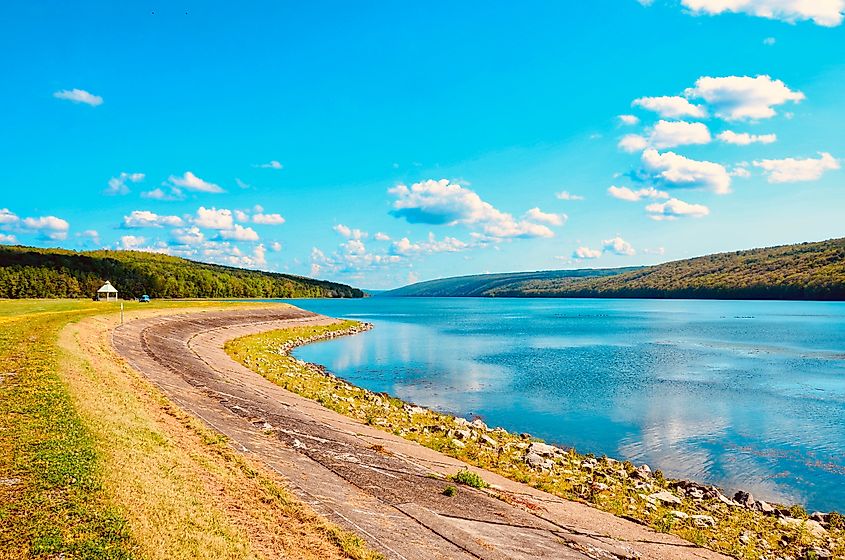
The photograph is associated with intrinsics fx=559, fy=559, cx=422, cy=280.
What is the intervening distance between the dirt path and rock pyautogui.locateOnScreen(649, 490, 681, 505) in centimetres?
295

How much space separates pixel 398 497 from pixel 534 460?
8.81 metres

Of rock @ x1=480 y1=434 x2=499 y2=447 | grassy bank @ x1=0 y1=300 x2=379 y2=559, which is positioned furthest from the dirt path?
rock @ x1=480 y1=434 x2=499 y2=447

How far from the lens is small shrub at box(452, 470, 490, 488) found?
1709 cm

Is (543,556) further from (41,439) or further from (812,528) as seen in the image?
(41,439)

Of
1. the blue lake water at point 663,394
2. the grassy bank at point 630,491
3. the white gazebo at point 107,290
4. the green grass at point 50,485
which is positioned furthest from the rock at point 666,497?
the white gazebo at point 107,290

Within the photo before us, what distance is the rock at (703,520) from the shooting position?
16.4m

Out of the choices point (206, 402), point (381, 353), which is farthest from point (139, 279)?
point (206, 402)

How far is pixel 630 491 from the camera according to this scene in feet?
62.7

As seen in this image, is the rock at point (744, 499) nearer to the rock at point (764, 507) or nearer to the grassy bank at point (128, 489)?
the rock at point (764, 507)

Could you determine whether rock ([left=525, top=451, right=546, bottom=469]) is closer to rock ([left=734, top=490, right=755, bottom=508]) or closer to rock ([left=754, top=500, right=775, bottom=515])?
rock ([left=734, top=490, right=755, bottom=508])

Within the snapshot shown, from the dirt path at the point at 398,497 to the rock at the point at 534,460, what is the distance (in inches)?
101

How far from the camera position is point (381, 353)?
69125mm

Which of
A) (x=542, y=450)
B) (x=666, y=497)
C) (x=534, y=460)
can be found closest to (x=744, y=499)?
(x=666, y=497)

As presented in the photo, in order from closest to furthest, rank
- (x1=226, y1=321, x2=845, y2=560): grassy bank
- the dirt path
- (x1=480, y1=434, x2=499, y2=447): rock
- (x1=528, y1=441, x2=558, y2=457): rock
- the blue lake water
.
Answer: the dirt path, (x1=226, y1=321, x2=845, y2=560): grassy bank, (x1=528, y1=441, x2=558, y2=457): rock, (x1=480, y1=434, x2=499, y2=447): rock, the blue lake water
